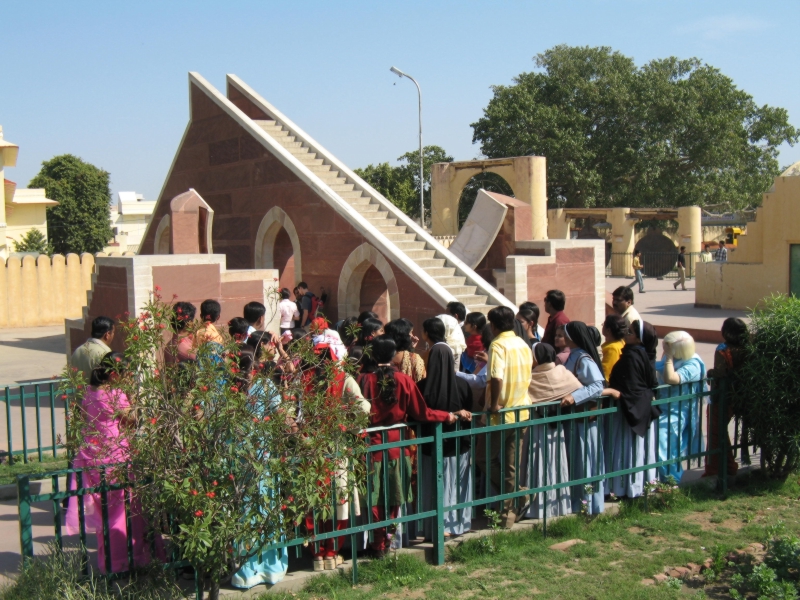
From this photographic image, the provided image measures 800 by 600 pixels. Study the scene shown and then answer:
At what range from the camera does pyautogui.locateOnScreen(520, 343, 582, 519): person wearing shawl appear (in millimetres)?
5637

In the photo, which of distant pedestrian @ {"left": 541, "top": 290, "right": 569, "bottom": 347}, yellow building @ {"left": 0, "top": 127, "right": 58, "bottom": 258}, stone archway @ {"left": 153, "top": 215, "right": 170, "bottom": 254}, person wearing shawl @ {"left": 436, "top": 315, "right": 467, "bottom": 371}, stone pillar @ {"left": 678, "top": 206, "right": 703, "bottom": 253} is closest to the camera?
distant pedestrian @ {"left": 541, "top": 290, "right": 569, "bottom": 347}

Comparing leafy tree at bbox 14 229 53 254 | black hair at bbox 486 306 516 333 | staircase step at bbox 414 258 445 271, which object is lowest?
black hair at bbox 486 306 516 333

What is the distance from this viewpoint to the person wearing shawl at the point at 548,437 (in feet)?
18.5

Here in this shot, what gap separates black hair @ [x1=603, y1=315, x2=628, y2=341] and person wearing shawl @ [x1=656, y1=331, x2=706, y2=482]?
45cm

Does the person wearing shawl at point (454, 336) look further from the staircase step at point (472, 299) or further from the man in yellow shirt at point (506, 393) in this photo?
the staircase step at point (472, 299)

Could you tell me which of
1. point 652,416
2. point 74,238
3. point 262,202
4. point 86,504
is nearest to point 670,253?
point 262,202

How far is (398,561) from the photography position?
495cm

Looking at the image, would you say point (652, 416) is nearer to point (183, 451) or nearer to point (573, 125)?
point (183, 451)

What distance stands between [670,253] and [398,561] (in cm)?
3268

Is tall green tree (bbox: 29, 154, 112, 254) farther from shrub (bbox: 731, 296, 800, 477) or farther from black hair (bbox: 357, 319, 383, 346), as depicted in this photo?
shrub (bbox: 731, 296, 800, 477)

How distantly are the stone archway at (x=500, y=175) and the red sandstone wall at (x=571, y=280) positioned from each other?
9655 millimetres

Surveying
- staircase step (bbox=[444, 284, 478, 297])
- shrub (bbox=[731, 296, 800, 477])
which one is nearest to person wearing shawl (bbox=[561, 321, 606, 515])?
shrub (bbox=[731, 296, 800, 477])

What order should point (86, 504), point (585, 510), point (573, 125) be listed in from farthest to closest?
1. point (573, 125)
2. point (585, 510)
3. point (86, 504)

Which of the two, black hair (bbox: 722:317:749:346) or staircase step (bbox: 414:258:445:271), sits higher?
staircase step (bbox: 414:258:445:271)
